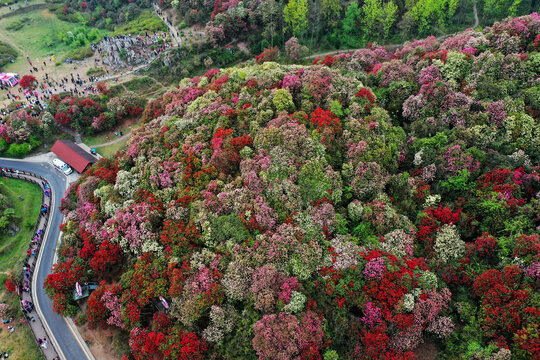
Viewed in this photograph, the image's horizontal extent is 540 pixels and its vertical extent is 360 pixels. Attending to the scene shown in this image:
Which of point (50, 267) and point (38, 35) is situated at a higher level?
point (38, 35)

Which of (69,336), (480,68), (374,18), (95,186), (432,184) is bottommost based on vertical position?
(69,336)

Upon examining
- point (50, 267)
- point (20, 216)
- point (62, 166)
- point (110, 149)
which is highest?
point (62, 166)

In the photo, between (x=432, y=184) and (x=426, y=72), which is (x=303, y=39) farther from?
(x=432, y=184)

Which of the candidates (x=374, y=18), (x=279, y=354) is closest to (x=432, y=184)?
(x=279, y=354)

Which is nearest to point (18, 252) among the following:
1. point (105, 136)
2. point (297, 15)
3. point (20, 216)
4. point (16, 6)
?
point (20, 216)

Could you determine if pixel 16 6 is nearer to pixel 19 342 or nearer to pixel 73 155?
pixel 73 155

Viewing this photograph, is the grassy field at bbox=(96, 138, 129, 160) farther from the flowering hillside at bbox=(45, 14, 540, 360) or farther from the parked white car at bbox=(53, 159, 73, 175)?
the flowering hillside at bbox=(45, 14, 540, 360)

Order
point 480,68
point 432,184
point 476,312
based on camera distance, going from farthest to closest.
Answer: point 480,68 < point 432,184 < point 476,312
